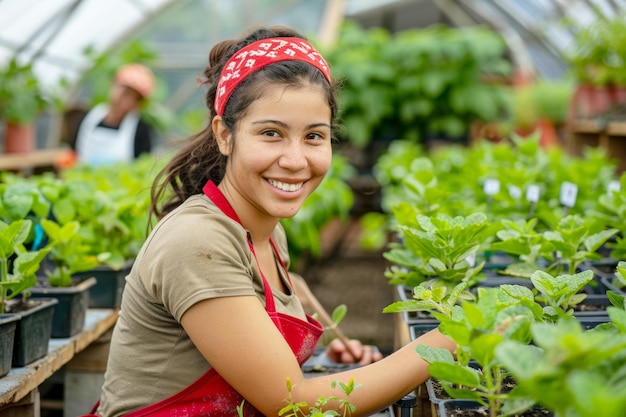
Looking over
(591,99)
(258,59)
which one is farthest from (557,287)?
(591,99)

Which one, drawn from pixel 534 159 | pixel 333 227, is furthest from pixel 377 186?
pixel 534 159

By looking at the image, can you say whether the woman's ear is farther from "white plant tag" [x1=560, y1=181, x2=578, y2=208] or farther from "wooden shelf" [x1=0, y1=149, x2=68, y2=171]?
"wooden shelf" [x1=0, y1=149, x2=68, y2=171]

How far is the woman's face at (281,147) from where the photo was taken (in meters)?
1.42

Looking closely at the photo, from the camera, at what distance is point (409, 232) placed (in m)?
1.48

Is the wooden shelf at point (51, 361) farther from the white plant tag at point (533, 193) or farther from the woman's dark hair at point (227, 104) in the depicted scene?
the white plant tag at point (533, 193)

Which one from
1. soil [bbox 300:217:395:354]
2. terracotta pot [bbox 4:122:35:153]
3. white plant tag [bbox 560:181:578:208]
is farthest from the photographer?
terracotta pot [bbox 4:122:35:153]

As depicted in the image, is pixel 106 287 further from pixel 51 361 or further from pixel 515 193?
pixel 515 193

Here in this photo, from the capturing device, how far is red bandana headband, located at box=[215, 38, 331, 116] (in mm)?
1477

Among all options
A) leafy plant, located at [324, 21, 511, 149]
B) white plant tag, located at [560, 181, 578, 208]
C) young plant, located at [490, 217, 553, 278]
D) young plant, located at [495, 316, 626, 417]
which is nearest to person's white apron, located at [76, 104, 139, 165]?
leafy plant, located at [324, 21, 511, 149]

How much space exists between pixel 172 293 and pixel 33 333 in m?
0.54

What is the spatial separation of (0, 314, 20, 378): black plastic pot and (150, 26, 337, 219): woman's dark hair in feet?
1.29

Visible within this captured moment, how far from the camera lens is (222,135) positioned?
60.8 inches

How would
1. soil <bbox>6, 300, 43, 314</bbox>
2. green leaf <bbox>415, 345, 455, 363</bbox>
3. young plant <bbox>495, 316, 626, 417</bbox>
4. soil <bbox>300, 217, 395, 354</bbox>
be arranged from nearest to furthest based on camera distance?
1. young plant <bbox>495, 316, 626, 417</bbox>
2. green leaf <bbox>415, 345, 455, 363</bbox>
3. soil <bbox>6, 300, 43, 314</bbox>
4. soil <bbox>300, 217, 395, 354</bbox>

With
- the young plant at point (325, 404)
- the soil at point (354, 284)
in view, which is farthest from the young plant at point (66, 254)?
the soil at point (354, 284)
